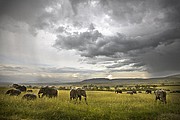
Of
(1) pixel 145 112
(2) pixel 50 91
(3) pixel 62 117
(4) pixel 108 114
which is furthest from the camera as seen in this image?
(2) pixel 50 91

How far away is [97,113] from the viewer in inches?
593

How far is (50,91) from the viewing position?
1074 inches

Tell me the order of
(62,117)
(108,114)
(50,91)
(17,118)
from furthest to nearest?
1. (50,91)
2. (108,114)
3. (62,117)
4. (17,118)

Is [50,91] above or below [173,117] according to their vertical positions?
above

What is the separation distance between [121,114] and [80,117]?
326 centimetres

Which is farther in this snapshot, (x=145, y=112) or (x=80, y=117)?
(x=145, y=112)

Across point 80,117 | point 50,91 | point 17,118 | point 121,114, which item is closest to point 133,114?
point 121,114

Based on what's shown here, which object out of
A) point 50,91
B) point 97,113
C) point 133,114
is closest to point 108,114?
point 97,113

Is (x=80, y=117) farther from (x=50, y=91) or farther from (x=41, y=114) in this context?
(x=50, y=91)

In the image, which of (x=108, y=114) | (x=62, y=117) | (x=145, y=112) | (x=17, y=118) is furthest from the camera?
(x=145, y=112)

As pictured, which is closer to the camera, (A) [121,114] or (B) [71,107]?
(A) [121,114]

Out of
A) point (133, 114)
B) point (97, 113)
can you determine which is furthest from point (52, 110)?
point (133, 114)

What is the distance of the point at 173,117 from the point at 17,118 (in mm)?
10936

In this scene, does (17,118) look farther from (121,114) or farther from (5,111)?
(121,114)
